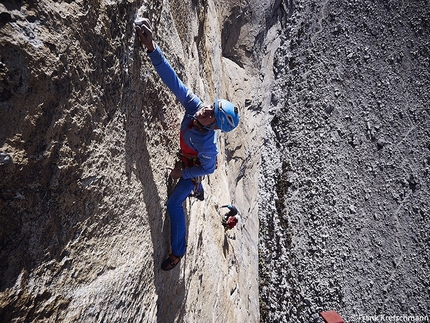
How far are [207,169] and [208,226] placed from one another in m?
2.77

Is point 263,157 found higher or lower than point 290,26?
lower

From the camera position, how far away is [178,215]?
5.05 m

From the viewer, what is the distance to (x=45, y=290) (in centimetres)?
273

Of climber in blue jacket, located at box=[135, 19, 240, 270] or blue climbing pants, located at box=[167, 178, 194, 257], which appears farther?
blue climbing pants, located at box=[167, 178, 194, 257]

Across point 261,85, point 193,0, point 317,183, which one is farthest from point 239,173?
point 193,0

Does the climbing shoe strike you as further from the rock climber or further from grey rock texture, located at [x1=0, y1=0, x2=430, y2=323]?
the rock climber

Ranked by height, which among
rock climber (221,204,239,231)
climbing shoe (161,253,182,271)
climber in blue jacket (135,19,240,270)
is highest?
climber in blue jacket (135,19,240,270)

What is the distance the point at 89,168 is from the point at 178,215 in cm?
215

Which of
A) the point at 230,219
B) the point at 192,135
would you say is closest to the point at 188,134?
the point at 192,135

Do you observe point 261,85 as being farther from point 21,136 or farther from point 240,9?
point 21,136

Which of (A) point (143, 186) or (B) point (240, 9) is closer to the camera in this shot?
(A) point (143, 186)

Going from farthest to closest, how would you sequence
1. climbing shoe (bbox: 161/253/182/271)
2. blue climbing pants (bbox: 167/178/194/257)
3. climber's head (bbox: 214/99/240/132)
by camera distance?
blue climbing pants (bbox: 167/178/194/257), climbing shoe (bbox: 161/253/182/271), climber's head (bbox: 214/99/240/132)

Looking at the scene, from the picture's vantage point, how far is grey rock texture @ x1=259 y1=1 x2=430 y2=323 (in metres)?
10.5

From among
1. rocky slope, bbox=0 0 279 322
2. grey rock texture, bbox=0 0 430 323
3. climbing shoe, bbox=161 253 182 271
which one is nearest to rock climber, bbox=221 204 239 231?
grey rock texture, bbox=0 0 430 323
